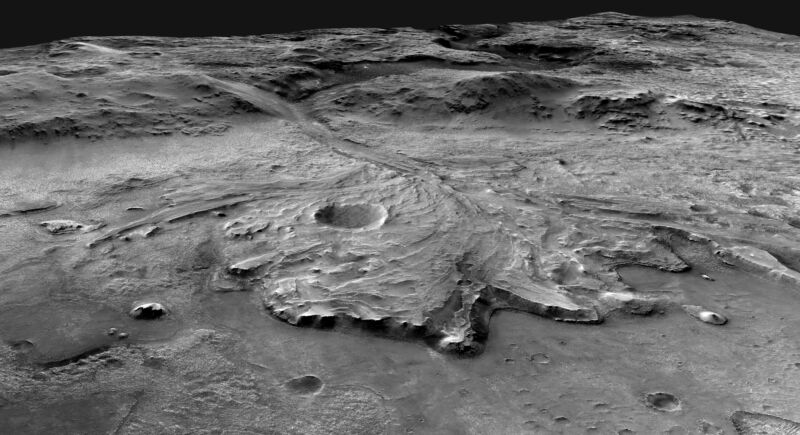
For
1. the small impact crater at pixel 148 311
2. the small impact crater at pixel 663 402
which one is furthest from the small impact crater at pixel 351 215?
the small impact crater at pixel 663 402

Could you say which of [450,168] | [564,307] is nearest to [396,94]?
[450,168]

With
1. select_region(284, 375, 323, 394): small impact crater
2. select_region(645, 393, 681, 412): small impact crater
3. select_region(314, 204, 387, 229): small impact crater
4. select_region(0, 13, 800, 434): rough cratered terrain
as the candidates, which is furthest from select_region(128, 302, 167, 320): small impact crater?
select_region(645, 393, 681, 412): small impact crater

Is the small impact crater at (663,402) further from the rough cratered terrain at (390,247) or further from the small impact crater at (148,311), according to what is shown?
the small impact crater at (148,311)

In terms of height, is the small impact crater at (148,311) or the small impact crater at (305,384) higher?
the small impact crater at (148,311)

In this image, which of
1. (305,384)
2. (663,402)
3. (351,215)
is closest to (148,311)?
(305,384)

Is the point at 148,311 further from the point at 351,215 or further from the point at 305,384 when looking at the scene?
the point at 351,215

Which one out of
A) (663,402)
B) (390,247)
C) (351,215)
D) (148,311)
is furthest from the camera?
(351,215)
